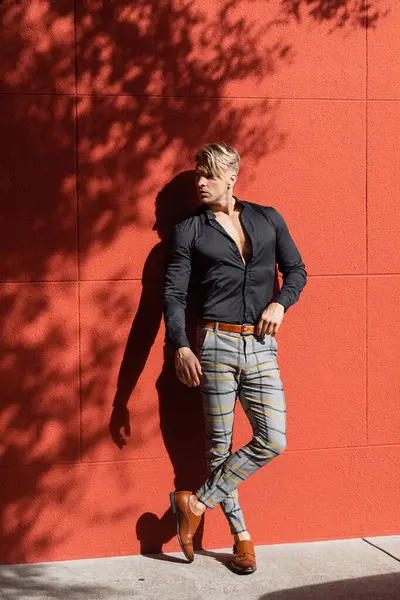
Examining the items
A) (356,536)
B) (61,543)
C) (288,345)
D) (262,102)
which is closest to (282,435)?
(288,345)

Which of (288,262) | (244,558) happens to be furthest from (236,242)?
(244,558)

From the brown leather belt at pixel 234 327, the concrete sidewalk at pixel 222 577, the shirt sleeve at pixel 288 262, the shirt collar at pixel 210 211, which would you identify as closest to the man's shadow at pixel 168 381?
the shirt collar at pixel 210 211

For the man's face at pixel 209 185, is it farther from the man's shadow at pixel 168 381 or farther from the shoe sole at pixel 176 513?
the shoe sole at pixel 176 513

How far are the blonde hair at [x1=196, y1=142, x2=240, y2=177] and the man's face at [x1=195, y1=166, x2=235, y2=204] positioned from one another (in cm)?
2

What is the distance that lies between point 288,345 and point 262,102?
1.44 meters

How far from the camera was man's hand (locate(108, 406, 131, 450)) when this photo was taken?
211 inches

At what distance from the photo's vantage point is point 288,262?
5.18m

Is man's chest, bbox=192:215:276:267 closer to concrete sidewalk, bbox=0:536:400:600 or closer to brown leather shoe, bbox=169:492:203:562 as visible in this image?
brown leather shoe, bbox=169:492:203:562

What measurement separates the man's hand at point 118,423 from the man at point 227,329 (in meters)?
0.47

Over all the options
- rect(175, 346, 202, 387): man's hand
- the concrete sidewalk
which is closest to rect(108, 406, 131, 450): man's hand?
rect(175, 346, 202, 387): man's hand

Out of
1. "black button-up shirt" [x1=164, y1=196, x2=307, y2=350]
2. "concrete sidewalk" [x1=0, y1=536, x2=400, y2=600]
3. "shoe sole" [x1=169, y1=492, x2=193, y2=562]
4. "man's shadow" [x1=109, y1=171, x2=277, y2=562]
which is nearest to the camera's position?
"concrete sidewalk" [x1=0, y1=536, x2=400, y2=600]

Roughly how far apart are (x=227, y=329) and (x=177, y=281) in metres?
0.38

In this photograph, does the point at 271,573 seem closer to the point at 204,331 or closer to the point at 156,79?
the point at 204,331

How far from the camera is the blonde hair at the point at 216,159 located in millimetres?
5043
